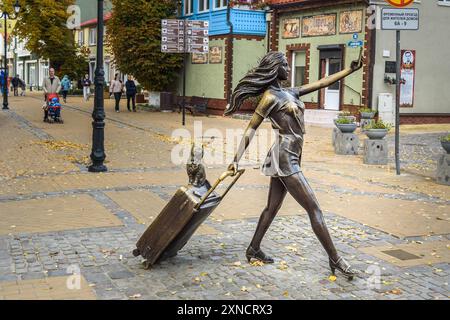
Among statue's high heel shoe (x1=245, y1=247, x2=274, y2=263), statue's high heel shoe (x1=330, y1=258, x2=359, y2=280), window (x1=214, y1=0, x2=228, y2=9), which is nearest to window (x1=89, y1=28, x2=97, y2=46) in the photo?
window (x1=214, y1=0, x2=228, y2=9)

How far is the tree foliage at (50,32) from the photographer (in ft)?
159

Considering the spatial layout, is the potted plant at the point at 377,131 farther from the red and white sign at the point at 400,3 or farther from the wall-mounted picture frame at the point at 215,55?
the wall-mounted picture frame at the point at 215,55

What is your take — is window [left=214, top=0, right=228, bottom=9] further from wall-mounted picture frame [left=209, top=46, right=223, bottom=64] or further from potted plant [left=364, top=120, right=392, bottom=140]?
potted plant [left=364, top=120, right=392, bottom=140]

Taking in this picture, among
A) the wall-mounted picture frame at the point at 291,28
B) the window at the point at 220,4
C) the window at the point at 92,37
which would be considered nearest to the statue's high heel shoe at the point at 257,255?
the wall-mounted picture frame at the point at 291,28

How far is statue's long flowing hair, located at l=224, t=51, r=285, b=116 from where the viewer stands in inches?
221

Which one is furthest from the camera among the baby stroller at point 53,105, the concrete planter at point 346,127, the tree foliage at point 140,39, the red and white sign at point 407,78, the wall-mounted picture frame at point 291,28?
the tree foliage at point 140,39

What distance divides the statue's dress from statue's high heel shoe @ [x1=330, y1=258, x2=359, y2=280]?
91cm

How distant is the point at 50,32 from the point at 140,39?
851 inches

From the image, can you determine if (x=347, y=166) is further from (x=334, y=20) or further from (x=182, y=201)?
(x=334, y=20)

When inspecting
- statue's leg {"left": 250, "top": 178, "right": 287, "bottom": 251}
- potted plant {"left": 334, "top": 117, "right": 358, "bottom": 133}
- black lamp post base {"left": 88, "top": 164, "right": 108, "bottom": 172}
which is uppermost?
potted plant {"left": 334, "top": 117, "right": 358, "bottom": 133}

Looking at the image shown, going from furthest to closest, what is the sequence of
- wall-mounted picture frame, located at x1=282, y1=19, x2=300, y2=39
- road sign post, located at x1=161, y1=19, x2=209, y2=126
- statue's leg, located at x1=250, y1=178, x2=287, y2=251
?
wall-mounted picture frame, located at x1=282, y1=19, x2=300, y2=39
road sign post, located at x1=161, y1=19, x2=209, y2=126
statue's leg, located at x1=250, y1=178, x2=287, y2=251

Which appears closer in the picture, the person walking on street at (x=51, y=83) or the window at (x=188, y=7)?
the person walking on street at (x=51, y=83)

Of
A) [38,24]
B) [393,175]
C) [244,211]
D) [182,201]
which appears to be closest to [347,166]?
[393,175]

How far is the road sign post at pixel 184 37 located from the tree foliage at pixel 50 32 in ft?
95.4
